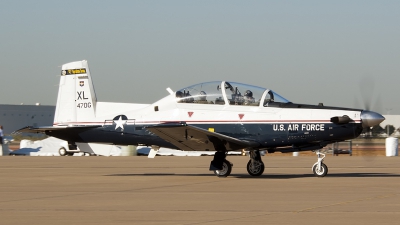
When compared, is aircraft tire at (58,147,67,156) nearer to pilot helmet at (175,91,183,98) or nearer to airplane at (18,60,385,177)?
airplane at (18,60,385,177)

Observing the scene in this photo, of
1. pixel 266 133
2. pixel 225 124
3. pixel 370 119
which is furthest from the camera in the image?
pixel 225 124

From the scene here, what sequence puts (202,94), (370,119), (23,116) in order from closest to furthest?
(370,119) → (202,94) → (23,116)

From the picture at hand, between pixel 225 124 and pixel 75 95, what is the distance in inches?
180

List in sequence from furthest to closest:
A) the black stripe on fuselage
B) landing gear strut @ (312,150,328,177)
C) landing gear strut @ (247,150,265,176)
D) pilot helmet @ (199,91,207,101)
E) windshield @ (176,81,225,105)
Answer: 1. landing gear strut @ (247,150,265,176)
2. pilot helmet @ (199,91,207,101)
3. windshield @ (176,81,225,105)
4. landing gear strut @ (312,150,328,177)
5. the black stripe on fuselage

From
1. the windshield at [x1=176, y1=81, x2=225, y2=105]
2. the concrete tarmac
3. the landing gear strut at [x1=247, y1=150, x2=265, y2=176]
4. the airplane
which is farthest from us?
the landing gear strut at [x1=247, y1=150, x2=265, y2=176]

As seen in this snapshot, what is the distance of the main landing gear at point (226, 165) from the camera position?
15.9 meters

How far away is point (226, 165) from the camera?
15.9 m

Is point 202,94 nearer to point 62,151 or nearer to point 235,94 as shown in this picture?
point 235,94

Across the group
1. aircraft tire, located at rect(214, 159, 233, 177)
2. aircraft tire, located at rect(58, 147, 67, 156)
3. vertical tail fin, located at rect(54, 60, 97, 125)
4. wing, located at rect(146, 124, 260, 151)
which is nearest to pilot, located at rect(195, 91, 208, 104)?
wing, located at rect(146, 124, 260, 151)

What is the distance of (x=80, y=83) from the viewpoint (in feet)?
58.5

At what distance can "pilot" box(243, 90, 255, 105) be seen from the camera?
1557 centimetres

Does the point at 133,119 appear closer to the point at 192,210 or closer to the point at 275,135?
the point at 275,135

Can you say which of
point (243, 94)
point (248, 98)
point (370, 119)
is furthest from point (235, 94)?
point (370, 119)

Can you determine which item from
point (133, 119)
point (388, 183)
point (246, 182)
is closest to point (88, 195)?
point (246, 182)
